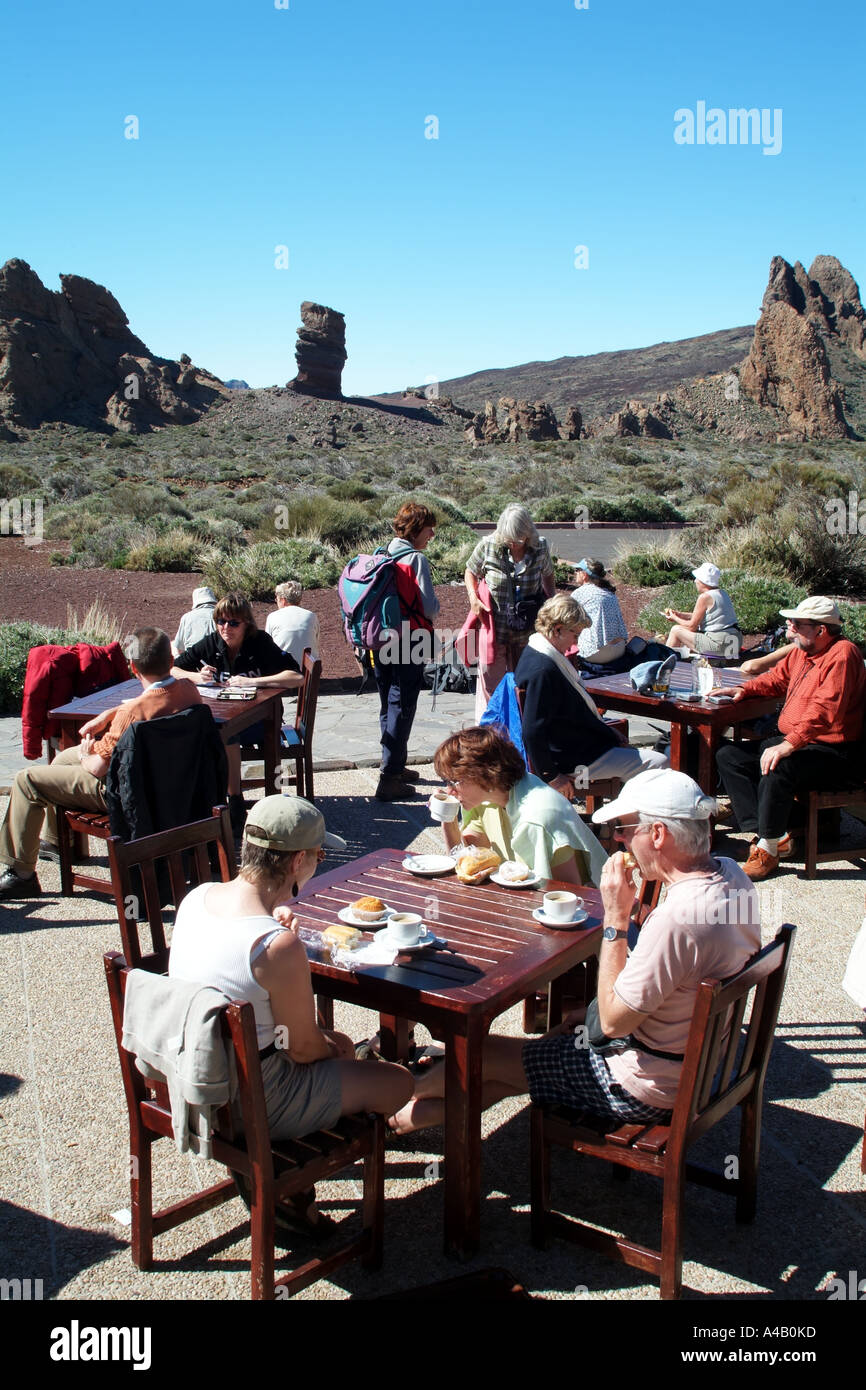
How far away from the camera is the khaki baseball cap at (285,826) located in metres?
2.94

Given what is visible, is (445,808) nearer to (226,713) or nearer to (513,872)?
(513,872)

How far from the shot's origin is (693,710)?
6.57m

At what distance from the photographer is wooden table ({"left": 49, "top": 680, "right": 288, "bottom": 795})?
6258 mm

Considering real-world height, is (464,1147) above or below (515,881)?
below

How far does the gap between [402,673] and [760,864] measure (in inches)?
103

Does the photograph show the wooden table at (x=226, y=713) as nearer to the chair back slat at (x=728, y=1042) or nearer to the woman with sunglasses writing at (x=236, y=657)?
the woman with sunglasses writing at (x=236, y=657)

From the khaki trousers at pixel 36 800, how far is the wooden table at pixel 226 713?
1.92 feet

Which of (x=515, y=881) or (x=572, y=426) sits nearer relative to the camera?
(x=515, y=881)

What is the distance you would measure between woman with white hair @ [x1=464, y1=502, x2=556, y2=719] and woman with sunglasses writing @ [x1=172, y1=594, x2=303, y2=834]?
1.37m

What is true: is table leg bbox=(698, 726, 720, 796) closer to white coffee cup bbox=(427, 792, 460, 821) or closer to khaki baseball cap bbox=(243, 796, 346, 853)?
white coffee cup bbox=(427, 792, 460, 821)
